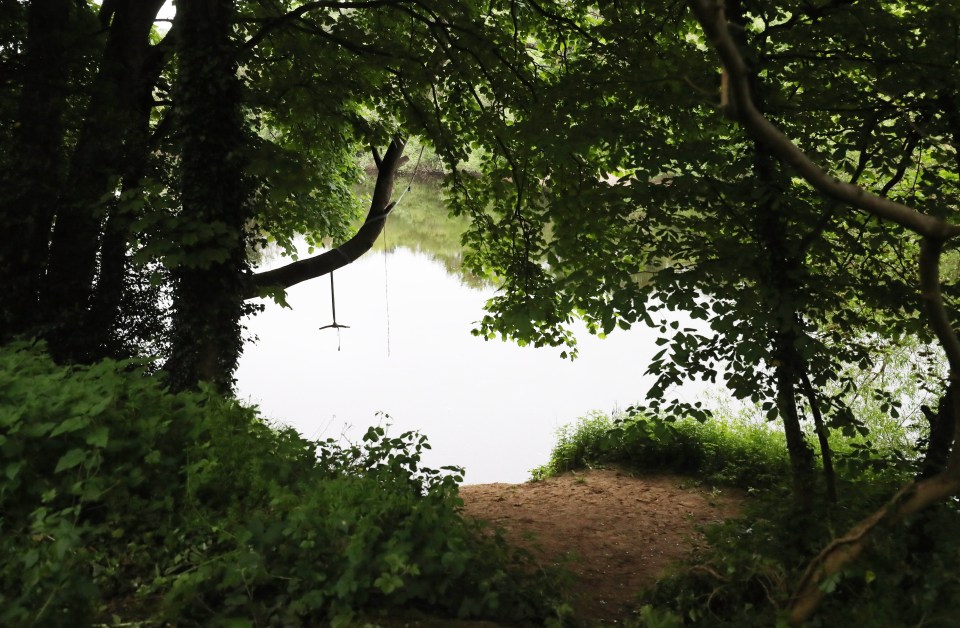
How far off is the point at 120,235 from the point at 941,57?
797 cm

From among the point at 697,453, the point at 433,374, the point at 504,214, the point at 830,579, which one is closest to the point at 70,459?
the point at 830,579

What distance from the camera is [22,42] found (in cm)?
784

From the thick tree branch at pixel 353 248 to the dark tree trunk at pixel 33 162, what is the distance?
247 cm

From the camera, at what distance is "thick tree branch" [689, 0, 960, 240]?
206 centimetres

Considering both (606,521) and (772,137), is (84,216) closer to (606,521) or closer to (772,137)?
(606,521)

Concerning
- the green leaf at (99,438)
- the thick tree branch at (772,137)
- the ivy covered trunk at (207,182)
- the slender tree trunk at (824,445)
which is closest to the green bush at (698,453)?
the slender tree trunk at (824,445)

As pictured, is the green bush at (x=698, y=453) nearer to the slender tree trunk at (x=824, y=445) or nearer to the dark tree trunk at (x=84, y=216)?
the slender tree trunk at (x=824, y=445)

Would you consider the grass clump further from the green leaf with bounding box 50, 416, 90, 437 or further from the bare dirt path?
the green leaf with bounding box 50, 416, 90, 437

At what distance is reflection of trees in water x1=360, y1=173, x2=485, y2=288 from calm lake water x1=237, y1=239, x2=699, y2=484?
3828mm

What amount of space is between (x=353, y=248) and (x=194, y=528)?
23.6ft

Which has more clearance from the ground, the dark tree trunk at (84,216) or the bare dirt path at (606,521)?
the dark tree trunk at (84,216)

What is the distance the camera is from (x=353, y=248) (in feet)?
33.5

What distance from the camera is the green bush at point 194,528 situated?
8.87 ft

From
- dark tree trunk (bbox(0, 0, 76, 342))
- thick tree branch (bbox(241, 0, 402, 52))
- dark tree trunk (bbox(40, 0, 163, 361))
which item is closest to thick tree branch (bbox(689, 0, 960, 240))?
thick tree branch (bbox(241, 0, 402, 52))
